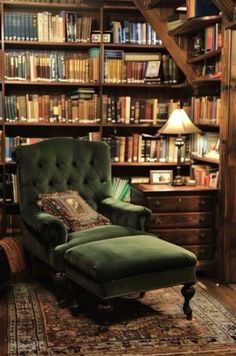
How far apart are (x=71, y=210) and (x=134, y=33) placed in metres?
1.90

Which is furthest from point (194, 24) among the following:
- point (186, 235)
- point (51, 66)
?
point (186, 235)

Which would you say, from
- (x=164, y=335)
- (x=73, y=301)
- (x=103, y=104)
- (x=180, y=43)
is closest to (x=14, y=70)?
(x=103, y=104)

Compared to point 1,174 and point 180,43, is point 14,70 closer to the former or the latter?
point 1,174

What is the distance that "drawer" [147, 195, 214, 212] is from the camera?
4.07 m

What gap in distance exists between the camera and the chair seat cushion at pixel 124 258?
9.78ft

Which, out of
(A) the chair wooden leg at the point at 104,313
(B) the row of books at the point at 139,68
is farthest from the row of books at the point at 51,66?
(A) the chair wooden leg at the point at 104,313

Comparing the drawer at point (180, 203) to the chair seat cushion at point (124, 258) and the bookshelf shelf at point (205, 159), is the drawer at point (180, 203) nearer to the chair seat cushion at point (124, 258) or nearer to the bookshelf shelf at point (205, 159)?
the bookshelf shelf at point (205, 159)

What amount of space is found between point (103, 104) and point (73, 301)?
2017mm

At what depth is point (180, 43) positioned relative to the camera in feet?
15.2

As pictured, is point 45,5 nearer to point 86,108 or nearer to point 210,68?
point 86,108

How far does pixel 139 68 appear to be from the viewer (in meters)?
4.85

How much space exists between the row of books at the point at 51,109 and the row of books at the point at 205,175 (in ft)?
3.23

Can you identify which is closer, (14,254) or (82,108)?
(14,254)

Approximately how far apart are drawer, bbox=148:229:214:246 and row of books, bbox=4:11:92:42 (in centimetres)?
190
